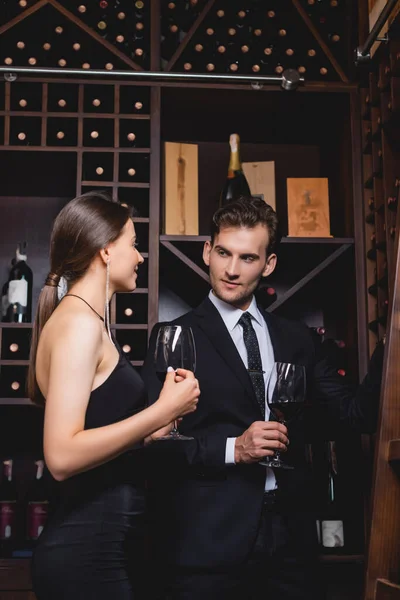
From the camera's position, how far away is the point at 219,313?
1989 mm

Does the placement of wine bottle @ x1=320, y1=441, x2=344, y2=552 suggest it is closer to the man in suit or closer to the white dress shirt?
the man in suit

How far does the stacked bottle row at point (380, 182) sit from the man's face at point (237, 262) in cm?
41

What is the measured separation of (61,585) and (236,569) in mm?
580

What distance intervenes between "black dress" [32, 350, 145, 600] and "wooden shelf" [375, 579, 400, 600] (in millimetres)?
478

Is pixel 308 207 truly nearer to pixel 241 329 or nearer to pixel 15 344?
pixel 241 329

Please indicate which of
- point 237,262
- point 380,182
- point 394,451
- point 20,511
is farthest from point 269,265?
point 20,511

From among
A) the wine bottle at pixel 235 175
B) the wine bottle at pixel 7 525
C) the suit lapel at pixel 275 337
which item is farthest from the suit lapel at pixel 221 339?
the wine bottle at pixel 7 525

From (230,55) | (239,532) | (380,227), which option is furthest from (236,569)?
(230,55)

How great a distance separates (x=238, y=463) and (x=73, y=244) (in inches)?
27.1

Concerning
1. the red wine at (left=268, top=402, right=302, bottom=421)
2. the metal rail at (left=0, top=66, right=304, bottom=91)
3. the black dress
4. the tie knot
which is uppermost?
the metal rail at (left=0, top=66, right=304, bottom=91)

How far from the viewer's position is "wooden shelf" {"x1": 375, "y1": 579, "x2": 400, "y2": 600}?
98 cm

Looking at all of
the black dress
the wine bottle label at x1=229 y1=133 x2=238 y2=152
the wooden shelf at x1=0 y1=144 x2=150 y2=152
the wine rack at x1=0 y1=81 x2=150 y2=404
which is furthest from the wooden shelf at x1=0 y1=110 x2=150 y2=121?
the black dress

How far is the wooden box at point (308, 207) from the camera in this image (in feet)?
8.45

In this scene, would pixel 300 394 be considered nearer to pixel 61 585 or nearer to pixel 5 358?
pixel 61 585
